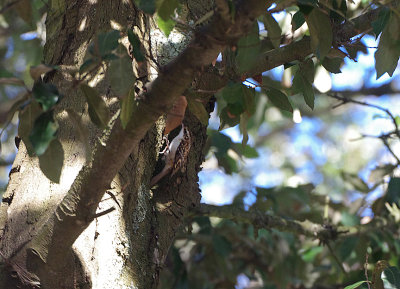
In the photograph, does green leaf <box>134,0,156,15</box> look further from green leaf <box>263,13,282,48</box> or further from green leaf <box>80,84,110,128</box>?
green leaf <box>263,13,282,48</box>

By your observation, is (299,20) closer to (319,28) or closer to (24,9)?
(319,28)

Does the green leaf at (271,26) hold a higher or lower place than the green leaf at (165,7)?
higher

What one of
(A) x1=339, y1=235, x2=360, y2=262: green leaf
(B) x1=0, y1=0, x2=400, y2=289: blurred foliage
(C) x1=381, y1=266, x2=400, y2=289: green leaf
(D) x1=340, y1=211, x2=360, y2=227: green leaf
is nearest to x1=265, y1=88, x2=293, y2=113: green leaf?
(B) x1=0, y1=0, x2=400, y2=289: blurred foliage

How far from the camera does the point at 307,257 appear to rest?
8.70ft

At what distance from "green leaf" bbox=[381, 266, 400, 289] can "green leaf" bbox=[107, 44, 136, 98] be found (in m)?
0.83

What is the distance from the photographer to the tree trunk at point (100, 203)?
43.8 inches

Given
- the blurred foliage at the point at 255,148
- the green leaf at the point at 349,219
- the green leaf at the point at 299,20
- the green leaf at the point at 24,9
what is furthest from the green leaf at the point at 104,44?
the green leaf at the point at 349,219

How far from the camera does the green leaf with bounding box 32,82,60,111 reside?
0.86 meters

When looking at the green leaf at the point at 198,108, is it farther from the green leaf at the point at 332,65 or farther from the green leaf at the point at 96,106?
the green leaf at the point at 332,65

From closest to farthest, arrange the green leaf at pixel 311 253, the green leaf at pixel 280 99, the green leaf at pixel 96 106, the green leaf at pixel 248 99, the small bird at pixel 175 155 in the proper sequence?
1. the green leaf at pixel 96 106
2. the green leaf at pixel 248 99
3. the green leaf at pixel 280 99
4. the small bird at pixel 175 155
5. the green leaf at pixel 311 253

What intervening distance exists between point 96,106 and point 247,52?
28cm

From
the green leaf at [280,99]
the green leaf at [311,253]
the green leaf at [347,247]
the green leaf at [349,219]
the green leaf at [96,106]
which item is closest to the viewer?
the green leaf at [96,106]

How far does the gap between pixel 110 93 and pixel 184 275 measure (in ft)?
3.82

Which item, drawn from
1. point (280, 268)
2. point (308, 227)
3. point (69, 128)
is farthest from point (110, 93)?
point (280, 268)
